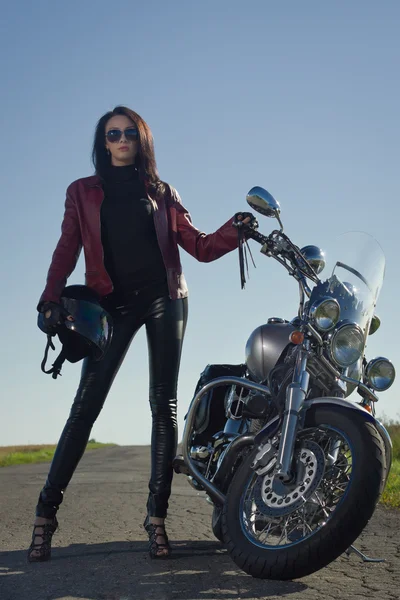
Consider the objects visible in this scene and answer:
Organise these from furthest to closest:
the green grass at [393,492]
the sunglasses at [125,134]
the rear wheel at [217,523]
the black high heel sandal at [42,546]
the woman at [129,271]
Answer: the green grass at [393,492], the sunglasses at [125,134], the woman at [129,271], the black high heel sandal at [42,546], the rear wheel at [217,523]

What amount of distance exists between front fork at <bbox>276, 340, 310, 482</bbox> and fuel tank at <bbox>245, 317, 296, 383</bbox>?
0.38 m

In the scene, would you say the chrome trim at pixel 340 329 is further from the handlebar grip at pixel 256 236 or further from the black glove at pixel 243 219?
the black glove at pixel 243 219

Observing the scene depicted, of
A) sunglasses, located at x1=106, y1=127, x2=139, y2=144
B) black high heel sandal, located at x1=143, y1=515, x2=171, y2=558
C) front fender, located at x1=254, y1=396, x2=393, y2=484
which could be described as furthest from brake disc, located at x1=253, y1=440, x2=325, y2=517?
sunglasses, located at x1=106, y1=127, x2=139, y2=144

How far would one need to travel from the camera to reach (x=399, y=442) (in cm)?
1081

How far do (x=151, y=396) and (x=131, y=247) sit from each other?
2.63 ft

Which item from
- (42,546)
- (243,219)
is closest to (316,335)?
(243,219)

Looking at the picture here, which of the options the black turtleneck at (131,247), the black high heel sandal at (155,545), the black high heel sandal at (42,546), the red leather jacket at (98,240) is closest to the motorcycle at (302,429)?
the black high heel sandal at (155,545)

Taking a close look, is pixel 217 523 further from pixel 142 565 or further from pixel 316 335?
pixel 316 335

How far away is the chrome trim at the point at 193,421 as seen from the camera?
12.4 ft

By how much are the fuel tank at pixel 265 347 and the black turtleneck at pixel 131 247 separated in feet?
2.29

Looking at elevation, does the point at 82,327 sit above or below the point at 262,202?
below

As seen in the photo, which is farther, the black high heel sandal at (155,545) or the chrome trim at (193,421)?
the black high heel sandal at (155,545)

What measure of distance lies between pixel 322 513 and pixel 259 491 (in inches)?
11.9

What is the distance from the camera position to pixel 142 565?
392 centimetres
